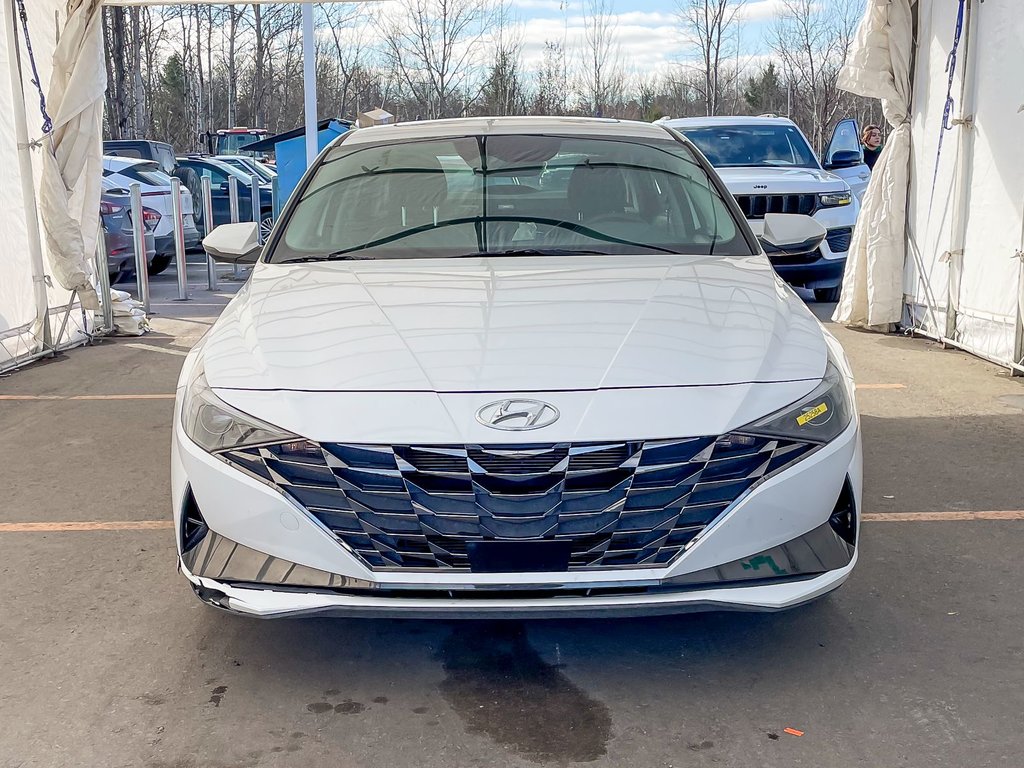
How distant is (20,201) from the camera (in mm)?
7988

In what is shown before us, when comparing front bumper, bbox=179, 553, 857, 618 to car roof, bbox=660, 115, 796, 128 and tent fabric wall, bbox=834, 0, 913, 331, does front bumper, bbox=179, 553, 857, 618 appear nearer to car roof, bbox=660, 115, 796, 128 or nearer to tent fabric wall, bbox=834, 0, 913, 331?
tent fabric wall, bbox=834, 0, 913, 331

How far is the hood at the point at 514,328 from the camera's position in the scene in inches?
113

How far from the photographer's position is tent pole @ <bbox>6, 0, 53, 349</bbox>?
305 inches

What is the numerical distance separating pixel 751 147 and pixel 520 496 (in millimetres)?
9667

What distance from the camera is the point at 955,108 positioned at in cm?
813

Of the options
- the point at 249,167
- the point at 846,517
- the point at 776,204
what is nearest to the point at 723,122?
the point at 776,204

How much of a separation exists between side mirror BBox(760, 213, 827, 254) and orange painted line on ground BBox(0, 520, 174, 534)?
2.72 m

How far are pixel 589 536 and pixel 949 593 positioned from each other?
158 centimetres

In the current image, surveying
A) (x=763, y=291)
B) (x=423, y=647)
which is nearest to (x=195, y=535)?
(x=423, y=647)

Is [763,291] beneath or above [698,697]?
above

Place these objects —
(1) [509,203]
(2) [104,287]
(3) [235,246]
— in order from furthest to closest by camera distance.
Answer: (2) [104,287] < (3) [235,246] < (1) [509,203]

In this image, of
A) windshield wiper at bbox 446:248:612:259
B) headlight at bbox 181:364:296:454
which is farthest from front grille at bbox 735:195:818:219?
headlight at bbox 181:364:296:454

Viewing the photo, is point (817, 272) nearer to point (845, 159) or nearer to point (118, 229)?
point (845, 159)

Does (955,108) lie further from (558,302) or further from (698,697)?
(698,697)
